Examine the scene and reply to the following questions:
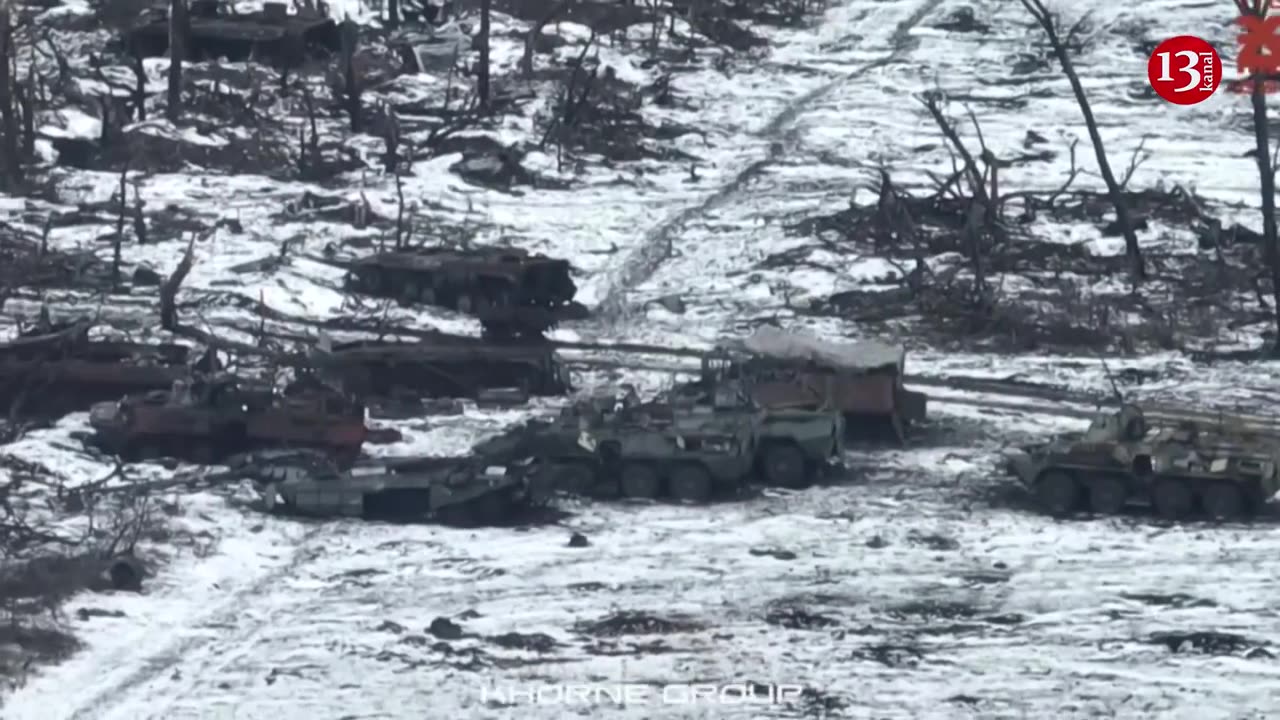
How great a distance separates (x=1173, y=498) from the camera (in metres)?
25.2

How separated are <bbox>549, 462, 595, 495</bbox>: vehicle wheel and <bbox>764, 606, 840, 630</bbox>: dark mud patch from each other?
520 centimetres

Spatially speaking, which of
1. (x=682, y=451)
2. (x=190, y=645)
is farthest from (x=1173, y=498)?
(x=190, y=645)

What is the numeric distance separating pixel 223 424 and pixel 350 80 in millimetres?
20747

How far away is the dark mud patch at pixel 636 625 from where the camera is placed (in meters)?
20.5

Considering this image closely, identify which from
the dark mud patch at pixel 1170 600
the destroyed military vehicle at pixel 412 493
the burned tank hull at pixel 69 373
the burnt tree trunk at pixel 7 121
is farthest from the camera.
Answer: the burnt tree trunk at pixel 7 121

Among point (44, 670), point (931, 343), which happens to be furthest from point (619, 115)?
point (44, 670)

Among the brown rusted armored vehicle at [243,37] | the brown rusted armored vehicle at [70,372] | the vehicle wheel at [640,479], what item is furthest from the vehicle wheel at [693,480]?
the brown rusted armored vehicle at [243,37]

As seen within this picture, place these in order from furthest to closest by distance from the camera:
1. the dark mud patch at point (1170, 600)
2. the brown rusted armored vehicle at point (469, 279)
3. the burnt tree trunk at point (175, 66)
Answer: the burnt tree trunk at point (175, 66) < the brown rusted armored vehicle at point (469, 279) < the dark mud patch at point (1170, 600)

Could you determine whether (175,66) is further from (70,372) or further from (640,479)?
(640,479)

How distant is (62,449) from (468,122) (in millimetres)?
21409

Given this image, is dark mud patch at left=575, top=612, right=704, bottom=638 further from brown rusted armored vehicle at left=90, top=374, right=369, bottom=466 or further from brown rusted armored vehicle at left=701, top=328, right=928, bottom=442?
brown rusted armored vehicle at left=701, top=328, right=928, bottom=442

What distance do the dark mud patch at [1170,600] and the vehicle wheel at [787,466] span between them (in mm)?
5528

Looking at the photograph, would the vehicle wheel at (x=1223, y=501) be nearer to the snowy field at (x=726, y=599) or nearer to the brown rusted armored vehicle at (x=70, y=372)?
the snowy field at (x=726, y=599)

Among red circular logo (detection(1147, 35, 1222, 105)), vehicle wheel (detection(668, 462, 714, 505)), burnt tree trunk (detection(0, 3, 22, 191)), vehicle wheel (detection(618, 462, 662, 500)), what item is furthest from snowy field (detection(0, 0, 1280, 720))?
red circular logo (detection(1147, 35, 1222, 105))
